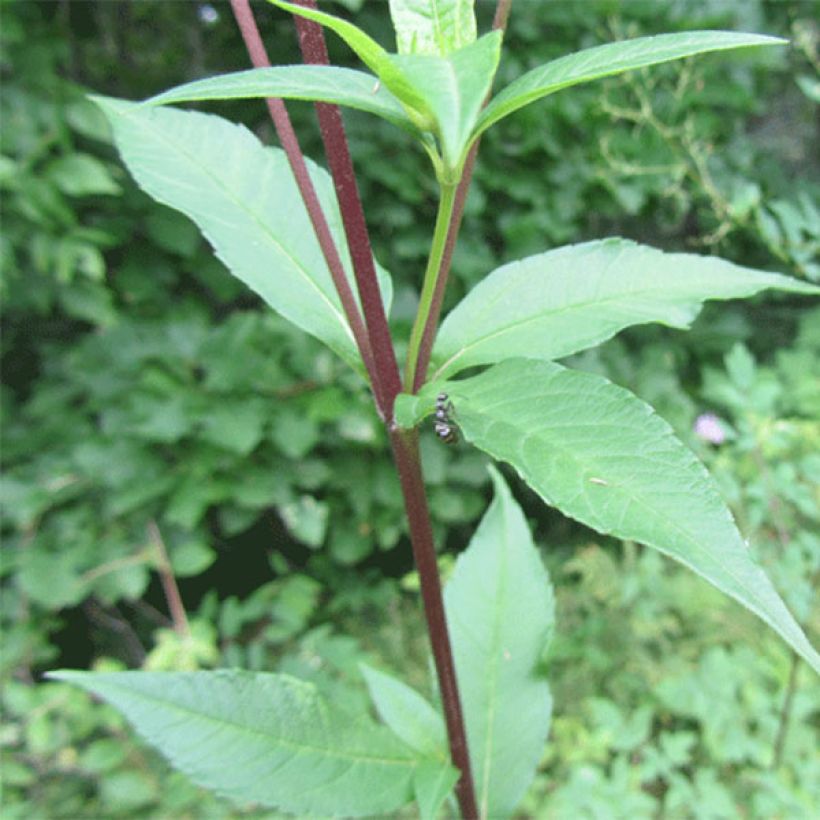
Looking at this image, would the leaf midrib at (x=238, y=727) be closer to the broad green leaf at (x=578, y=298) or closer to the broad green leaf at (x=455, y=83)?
the broad green leaf at (x=578, y=298)

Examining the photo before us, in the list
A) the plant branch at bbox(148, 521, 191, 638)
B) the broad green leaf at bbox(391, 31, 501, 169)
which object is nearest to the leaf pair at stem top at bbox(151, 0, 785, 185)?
the broad green leaf at bbox(391, 31, 501, 169)

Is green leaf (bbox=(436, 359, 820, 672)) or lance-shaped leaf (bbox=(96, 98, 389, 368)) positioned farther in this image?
lance-shaped leaf (bbox=(96, 98, 389, 368))

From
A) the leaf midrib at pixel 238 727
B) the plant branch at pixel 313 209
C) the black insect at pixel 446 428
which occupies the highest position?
the plant branch at pixel 313 209

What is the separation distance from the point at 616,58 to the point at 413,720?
1.50 ft

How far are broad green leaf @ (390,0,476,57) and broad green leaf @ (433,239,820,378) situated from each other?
135mm

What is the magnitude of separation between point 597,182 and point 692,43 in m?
1.82

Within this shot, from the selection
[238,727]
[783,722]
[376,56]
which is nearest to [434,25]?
[376,56]

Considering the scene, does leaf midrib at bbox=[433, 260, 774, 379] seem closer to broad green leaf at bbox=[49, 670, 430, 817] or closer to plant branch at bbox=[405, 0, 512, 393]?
plant branch at bbox=[405, 0, 512, 393]

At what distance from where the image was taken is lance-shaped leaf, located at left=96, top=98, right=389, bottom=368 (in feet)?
1.43

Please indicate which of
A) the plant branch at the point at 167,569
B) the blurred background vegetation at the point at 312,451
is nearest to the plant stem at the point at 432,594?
the blurred background vegetation at the point at 312,451

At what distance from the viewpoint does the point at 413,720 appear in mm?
545

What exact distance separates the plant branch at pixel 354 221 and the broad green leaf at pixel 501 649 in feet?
0.91

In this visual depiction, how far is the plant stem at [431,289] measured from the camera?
329mm

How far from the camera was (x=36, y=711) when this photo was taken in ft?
4.71
